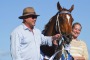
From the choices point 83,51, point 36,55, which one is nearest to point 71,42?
point 83,51

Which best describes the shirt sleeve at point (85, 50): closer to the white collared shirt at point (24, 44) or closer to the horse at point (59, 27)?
the horse at point (59, 27)

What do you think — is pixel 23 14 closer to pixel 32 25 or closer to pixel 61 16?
pixel 32 25

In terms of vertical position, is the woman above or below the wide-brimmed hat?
below

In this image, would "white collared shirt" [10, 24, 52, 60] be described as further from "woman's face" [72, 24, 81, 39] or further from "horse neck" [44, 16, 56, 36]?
"woman's face" [72, 24, 81, 39]

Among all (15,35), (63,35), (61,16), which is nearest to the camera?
(15,35)

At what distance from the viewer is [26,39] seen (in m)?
7.99

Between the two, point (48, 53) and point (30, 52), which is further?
point (48, 53)

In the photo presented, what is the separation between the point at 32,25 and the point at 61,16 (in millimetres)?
2514

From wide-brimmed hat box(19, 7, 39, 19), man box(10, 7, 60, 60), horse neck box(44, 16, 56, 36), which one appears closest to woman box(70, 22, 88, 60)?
horse neck box(44, 16, 56, 36)

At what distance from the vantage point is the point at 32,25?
803cm

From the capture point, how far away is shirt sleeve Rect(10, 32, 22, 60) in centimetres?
766

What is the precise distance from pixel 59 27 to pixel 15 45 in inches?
102

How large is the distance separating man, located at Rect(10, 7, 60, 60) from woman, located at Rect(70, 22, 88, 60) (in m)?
1.82

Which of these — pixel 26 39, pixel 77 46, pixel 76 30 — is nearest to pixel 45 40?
pixel 26 39
